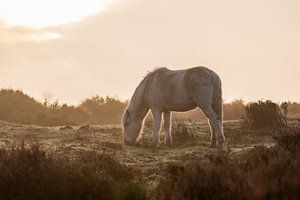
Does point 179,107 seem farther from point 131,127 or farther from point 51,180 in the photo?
point 51,180

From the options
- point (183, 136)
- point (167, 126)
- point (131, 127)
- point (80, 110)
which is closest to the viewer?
point (167, 126)

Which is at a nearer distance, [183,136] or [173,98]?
[173,98]

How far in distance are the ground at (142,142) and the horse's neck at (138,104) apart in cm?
78

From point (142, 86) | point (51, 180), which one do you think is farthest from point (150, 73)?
point (51, 180)

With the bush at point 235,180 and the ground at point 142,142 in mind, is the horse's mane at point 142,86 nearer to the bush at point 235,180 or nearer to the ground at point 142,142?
the ground at point 142,142

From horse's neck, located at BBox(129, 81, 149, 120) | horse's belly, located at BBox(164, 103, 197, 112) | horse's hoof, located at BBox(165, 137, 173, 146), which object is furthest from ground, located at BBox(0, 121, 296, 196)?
horse's belly, located at BBox(164, 103, 197, 112)

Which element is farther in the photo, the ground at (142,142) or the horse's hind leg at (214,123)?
the horse's hind leg at (214,123)

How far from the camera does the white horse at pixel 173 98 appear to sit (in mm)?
16375

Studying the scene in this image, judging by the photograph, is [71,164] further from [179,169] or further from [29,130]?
[29,130]

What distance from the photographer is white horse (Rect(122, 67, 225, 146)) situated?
16.4 meters

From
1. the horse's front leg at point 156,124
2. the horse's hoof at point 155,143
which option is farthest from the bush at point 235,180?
the horse's front leg at point 156,124

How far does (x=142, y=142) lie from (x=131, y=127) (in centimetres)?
59

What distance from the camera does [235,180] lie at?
8141 millimetres

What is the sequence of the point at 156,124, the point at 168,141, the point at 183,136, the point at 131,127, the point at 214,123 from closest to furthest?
the point at 214,123 → the point at 156,124 → the point at 168,141 → the point at 131,127 → the point at 183,136
